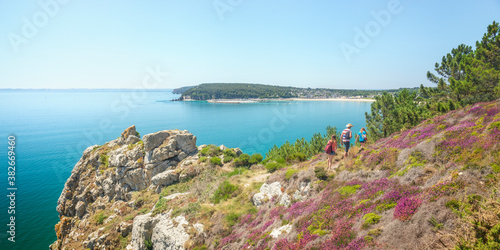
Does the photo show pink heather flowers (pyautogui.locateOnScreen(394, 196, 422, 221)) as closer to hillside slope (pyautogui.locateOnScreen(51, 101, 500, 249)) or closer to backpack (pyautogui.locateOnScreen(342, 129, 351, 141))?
hillside slope (pyautogui.locateOnScreen(51, 101, 500, 249))

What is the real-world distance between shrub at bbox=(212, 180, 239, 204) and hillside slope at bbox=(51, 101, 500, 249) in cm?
11

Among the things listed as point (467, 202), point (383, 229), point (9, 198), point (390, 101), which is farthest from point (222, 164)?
point (9, 198)

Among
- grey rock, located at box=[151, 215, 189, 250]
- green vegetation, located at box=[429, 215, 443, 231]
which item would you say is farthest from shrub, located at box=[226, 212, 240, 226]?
green vegetation, located at box=[429, 215, 443, 231]

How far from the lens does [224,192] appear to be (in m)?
20.8

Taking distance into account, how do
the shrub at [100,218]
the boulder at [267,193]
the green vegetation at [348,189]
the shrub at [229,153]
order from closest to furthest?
the green vegetation at [348,189], the boulder at [267,193], the shrub at [100,218], the shrub at [229,153]

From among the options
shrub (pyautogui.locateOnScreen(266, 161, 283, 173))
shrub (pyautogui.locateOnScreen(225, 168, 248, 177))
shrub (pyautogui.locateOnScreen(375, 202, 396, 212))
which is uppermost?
shrub (pyautogui.locateOnScreen(375, 202, 396, 212))

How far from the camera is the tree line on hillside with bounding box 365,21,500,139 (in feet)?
68.7

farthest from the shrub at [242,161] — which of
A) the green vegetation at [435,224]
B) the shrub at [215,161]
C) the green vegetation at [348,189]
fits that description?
the green vegetation at [435,224]

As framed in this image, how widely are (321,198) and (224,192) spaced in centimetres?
1110

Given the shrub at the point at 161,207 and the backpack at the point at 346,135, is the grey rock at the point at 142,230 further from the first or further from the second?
the backpack at the point at 346,135

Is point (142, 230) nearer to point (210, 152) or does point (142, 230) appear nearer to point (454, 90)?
point (210, 152)

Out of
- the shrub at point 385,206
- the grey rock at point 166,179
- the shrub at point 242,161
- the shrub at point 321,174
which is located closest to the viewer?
the shrub at point 385,206

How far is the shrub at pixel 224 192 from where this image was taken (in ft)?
66.2

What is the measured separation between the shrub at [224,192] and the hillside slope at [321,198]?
0.35ft
